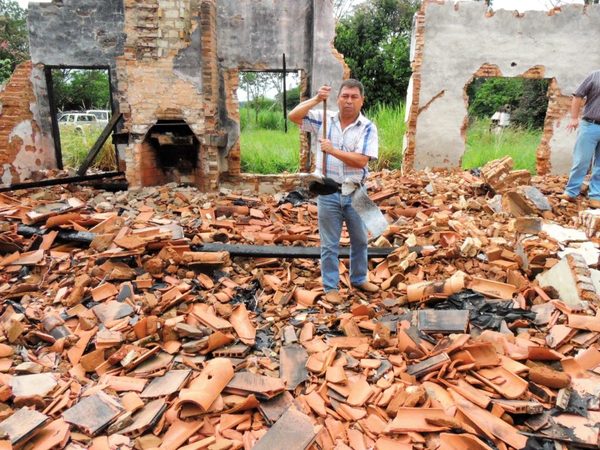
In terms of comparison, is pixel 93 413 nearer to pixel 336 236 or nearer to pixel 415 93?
pixel 336 236

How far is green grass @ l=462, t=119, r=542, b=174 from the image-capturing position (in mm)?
11070

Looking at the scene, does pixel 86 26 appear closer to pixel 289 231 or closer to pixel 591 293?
pixel 289 231

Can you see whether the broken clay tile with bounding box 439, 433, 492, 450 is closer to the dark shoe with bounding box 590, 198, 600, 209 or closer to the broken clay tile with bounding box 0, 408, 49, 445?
the broken clay tile with bounding box 0, 408, 49, 445

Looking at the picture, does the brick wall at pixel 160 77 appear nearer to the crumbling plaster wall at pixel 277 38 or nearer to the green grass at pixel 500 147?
the crumbling plaster wall at pixel 277 38

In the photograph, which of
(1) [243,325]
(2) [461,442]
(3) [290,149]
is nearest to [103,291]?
(1) [243,325]

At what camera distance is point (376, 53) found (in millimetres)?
15852

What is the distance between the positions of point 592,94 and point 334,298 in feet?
16.2

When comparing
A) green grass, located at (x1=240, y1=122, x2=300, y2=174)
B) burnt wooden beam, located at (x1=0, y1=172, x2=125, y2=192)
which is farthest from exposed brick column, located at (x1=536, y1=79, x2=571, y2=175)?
burnt wooden beam, located at (x1=0, y1=172, x2=125, y2=192)

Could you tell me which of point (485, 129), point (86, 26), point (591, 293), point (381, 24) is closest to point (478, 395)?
point (591, 293)

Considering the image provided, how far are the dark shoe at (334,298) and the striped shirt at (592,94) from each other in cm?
477

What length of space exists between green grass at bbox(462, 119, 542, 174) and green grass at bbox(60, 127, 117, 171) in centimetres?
922

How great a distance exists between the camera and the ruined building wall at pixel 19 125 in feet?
29.3

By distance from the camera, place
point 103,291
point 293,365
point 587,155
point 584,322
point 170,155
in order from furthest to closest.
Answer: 1. point 170,155
2. point 587,155
3. point 103,291
4. point 584,322
5. point 293,365

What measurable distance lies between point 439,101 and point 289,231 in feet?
18.4
